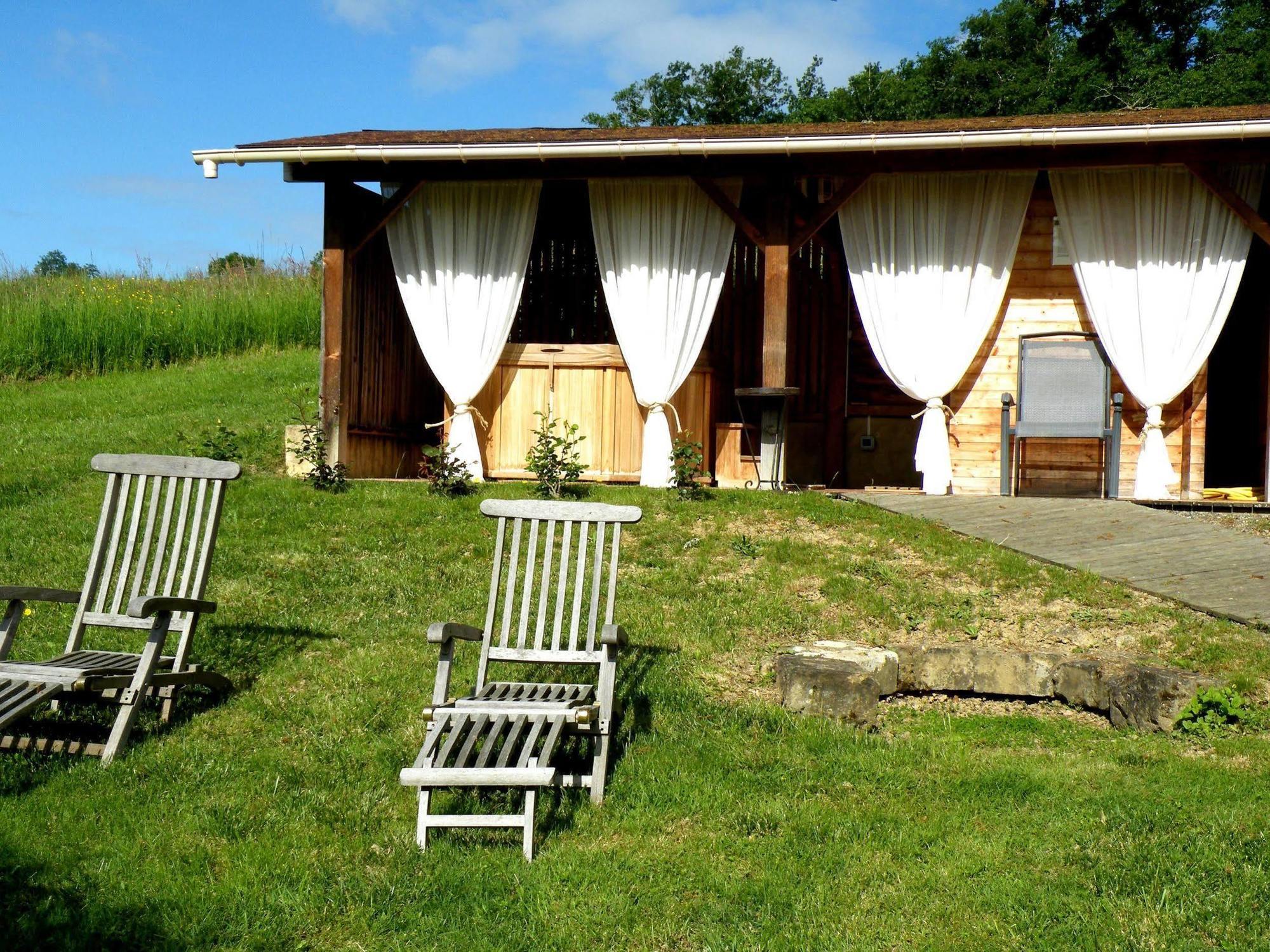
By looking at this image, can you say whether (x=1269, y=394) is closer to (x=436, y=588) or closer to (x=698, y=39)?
(x=436, y=588)

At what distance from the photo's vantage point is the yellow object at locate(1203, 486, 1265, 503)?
985 centimetres

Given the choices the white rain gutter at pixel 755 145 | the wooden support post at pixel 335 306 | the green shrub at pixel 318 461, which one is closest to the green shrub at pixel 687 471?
the white rain gutter at pixel 755 145

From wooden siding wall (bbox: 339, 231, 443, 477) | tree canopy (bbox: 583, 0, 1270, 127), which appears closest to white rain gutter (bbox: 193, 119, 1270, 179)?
wooden siding wall (bbox: 339, 231, 443, 477)

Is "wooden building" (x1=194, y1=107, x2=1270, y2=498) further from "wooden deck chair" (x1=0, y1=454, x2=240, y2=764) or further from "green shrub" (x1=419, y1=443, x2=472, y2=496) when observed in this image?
"wooden deck chair" (x1=0, y1=454, x2=240, y2=764)

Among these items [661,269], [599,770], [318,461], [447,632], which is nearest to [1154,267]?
[661,269]

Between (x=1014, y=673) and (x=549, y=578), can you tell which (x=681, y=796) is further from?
(x=1014, y=673)

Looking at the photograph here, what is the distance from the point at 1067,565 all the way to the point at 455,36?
19.1 meters

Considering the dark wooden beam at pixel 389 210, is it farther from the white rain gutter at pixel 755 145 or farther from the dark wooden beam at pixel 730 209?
the dark wooden beam at pixel 730 209

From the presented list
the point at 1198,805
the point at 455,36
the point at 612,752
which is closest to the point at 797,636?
the point at 612,752

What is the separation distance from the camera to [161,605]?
4.72m

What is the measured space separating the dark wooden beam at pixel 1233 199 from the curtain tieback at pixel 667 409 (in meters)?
4.34

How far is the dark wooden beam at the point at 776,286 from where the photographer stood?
9.77 meters

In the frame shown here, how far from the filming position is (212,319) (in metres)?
17.1

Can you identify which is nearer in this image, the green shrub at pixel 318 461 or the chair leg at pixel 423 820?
the chair leg at pixel 423 820
